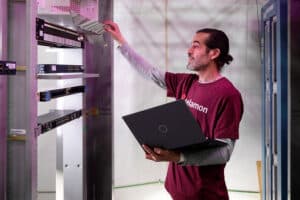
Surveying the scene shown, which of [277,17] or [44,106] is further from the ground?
[277,17]

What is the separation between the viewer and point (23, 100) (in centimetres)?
171

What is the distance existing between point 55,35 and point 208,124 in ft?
2.94

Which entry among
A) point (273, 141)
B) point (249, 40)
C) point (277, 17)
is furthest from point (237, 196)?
point (277, 17)

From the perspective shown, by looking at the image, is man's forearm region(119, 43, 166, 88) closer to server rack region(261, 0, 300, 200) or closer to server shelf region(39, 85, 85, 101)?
server shelf region(39, 85, 85, 101)

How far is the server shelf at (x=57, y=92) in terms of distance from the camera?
1860 mm

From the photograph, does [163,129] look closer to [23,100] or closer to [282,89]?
[23,100]

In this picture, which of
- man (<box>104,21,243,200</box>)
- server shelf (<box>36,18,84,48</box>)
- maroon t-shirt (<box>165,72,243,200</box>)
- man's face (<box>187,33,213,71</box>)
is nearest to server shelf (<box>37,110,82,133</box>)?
server shelf (<box>36,18,84,48</box>)

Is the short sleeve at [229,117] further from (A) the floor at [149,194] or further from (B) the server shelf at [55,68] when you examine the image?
→ (A) the floor at [149,194]

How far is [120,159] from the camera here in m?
4.15

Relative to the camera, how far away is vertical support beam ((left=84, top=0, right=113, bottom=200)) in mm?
2764

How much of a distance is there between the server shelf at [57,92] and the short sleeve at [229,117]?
2.71ft

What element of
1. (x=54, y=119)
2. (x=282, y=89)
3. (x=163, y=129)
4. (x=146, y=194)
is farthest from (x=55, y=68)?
(x=146, y=194)

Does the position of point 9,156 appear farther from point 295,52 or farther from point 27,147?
point 295,52

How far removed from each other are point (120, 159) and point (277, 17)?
2133 millimetres
